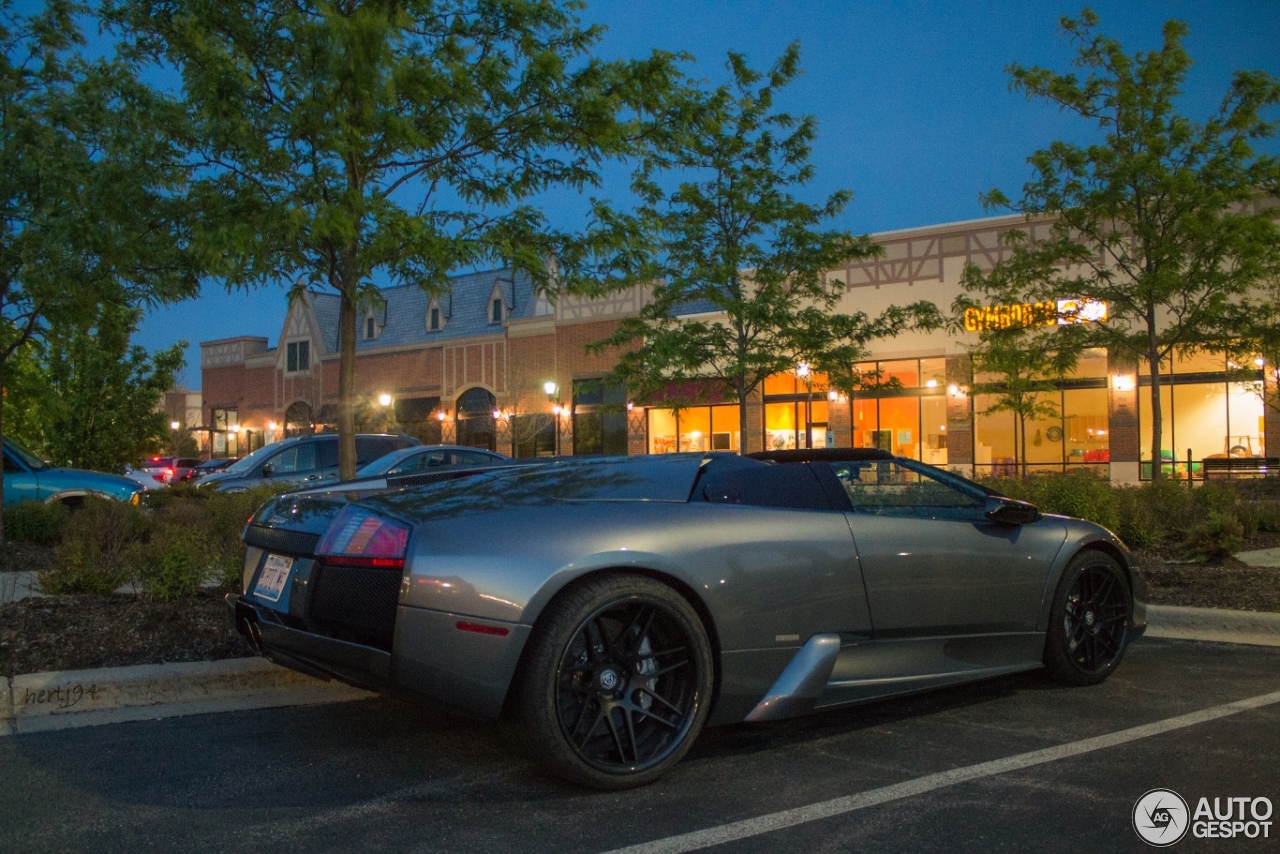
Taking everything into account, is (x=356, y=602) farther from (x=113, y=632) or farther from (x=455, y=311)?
(x=455, y=311)

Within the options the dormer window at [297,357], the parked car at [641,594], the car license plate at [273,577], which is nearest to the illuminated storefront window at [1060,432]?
the parked car at [641,594]

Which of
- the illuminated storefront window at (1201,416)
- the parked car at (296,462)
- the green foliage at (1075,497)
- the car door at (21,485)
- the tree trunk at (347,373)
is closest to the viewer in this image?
the tree trunk at (347,373)

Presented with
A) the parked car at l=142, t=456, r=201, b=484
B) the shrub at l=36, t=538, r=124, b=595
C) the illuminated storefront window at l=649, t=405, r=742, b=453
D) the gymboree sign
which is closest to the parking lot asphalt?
the shrub at l=36, t=538, r=124, b=595

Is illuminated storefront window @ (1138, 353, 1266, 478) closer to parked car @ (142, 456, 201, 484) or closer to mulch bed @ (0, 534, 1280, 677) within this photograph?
mulch bed @ (0, 534, 1280, 677)

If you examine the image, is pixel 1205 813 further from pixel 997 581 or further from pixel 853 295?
pixel 853 295

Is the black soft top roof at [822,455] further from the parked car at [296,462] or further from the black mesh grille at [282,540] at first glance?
the parked car at [296,462]

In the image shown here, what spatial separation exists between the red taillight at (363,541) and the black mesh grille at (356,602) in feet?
0.12

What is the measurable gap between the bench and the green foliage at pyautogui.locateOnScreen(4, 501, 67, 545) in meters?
21.7

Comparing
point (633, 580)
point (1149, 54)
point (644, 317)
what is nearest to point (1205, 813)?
point (633, 580)

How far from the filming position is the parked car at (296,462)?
51.0 ft

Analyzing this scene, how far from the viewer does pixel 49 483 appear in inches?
495

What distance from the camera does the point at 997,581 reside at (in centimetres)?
497

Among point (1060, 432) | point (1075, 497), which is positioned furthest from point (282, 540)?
point (1060, 432)

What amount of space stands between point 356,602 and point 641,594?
1069 mm
